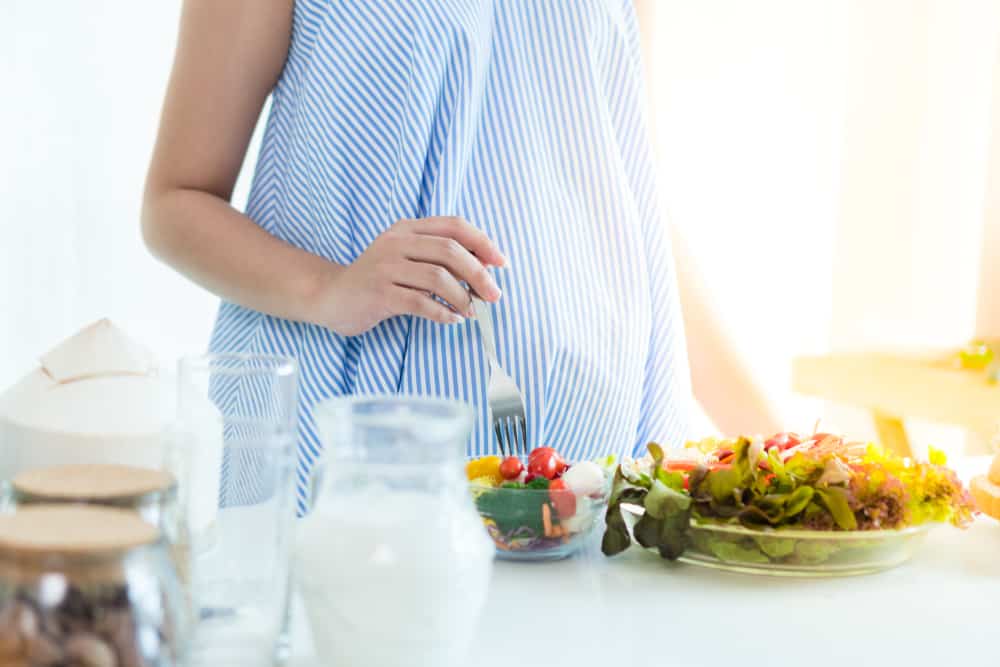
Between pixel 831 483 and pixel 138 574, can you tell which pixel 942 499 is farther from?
pixel 138 574

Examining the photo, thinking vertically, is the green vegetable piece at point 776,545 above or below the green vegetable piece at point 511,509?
below

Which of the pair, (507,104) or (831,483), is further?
(507,104)

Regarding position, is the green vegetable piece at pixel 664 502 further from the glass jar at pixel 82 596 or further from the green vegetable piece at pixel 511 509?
the glass jar at pixel 82 596

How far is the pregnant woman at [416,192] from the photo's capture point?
1.14 m

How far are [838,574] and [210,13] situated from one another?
839 mm

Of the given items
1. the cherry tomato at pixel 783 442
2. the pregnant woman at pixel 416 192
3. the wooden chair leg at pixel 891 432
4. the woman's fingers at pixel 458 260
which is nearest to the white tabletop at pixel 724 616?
the cherry tomato at pixel 783 442

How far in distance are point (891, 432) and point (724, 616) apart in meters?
2.96

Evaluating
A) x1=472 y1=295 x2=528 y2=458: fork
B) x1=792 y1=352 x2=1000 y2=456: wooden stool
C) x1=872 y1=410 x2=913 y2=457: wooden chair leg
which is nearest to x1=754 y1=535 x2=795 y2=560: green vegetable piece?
x1=472 y1=295 x2=528 y2=458: fork

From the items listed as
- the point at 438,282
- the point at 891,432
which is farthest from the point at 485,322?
the point at 891,432

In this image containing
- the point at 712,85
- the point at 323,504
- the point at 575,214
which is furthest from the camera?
the point at 712,85

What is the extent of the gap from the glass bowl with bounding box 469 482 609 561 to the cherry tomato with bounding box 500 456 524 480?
27 mm

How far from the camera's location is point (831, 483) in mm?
762

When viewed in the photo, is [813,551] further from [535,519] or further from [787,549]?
[535,519]

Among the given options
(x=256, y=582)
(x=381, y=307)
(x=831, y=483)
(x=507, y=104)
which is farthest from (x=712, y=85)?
(x=256, y=582)
